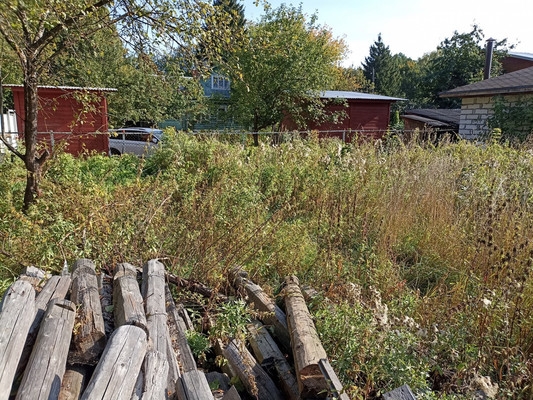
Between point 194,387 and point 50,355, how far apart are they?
32.3 inches

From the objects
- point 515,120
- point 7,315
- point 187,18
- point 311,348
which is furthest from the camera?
point 515,120

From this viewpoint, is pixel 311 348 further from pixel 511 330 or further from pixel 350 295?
pixel 511 330

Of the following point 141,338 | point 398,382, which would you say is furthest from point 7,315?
point 398,382

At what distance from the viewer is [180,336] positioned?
9.70ft

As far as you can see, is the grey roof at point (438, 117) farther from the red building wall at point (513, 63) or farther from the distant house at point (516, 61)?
the red building wall at point (513, 63)

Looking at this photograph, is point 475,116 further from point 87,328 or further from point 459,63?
point 87,328

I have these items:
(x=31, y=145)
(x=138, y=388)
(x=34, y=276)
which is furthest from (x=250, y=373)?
(x=31, y=145)

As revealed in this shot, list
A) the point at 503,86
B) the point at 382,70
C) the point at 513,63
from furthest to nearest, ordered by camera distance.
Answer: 1. the point at 382,70
2. the point at 513,63
3. the point at 503,86

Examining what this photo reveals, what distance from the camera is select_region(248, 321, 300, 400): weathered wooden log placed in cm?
272

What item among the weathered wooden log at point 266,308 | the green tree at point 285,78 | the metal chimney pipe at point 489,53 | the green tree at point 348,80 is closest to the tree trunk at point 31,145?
the weathered wooden log at point 266,308

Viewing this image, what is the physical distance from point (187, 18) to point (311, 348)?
4316 millimetres

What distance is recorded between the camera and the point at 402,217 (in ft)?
17.1

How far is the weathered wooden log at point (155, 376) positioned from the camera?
2.10m

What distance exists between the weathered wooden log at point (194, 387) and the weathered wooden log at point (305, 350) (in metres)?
0.66
